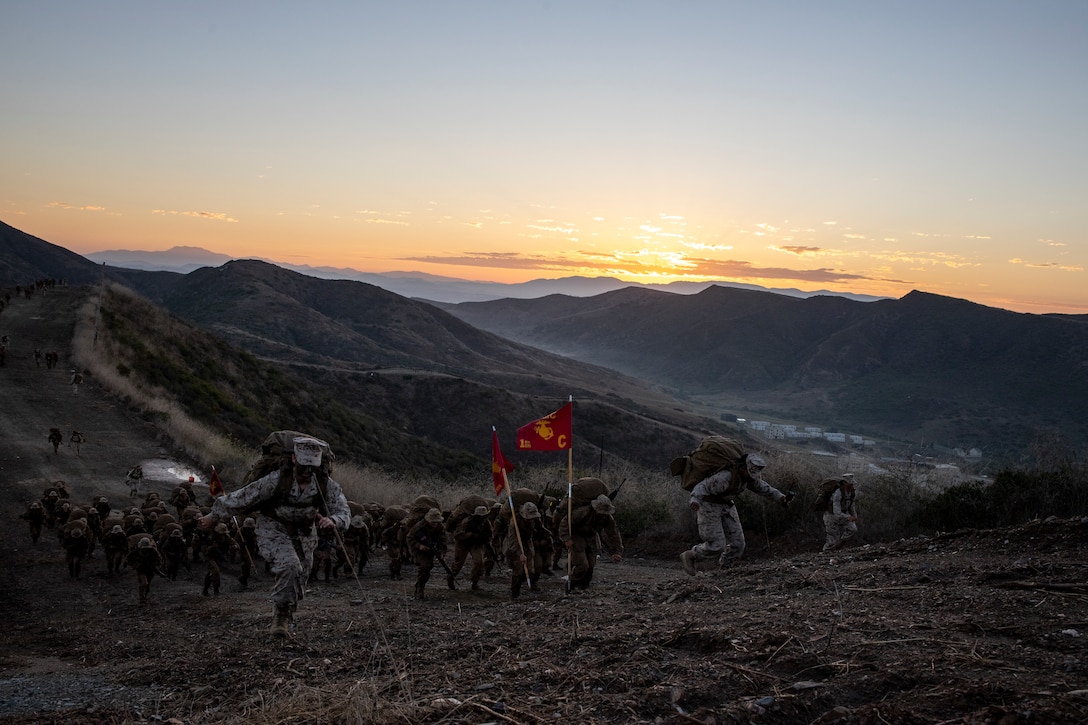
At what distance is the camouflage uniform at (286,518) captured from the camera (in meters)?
8.29

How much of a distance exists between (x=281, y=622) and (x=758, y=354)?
145 m

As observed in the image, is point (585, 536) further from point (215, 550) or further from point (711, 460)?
point (215, 550)

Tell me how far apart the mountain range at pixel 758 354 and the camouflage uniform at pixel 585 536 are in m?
44.8

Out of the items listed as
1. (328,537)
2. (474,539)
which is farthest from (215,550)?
(328,537)

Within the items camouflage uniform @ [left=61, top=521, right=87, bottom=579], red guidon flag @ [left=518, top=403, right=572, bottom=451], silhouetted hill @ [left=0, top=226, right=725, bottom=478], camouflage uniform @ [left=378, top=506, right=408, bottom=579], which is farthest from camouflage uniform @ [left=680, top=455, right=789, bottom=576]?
camouflage uniform @ [left=61, top=521, right=87, bottom=579]

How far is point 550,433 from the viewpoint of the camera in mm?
12367

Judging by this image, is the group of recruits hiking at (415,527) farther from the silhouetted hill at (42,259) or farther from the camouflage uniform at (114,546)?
the silhouetted hill at (42,259)

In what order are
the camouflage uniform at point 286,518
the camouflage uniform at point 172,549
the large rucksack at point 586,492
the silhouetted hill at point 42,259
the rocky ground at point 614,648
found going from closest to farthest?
the rocky ground at point 614,648 → the camouflage uniform at point 286,518 → the large rucksack at point 586,492 → the camouflage uniform at point 172,549 → the silhouetted hill at point 42,259

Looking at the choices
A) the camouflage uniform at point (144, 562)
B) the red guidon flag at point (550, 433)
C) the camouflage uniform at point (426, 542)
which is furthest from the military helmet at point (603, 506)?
the camouflage uniform at point (144, 562)

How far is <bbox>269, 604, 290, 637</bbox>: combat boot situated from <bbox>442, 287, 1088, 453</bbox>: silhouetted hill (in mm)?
75641

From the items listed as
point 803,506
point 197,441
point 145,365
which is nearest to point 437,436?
point 145,365

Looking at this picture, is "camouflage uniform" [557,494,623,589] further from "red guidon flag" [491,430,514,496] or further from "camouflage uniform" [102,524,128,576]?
"camouflage uniform" [102,524,128,576]

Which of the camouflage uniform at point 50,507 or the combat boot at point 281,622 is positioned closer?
the combat boot at point 281,622

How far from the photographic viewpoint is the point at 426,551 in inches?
468
